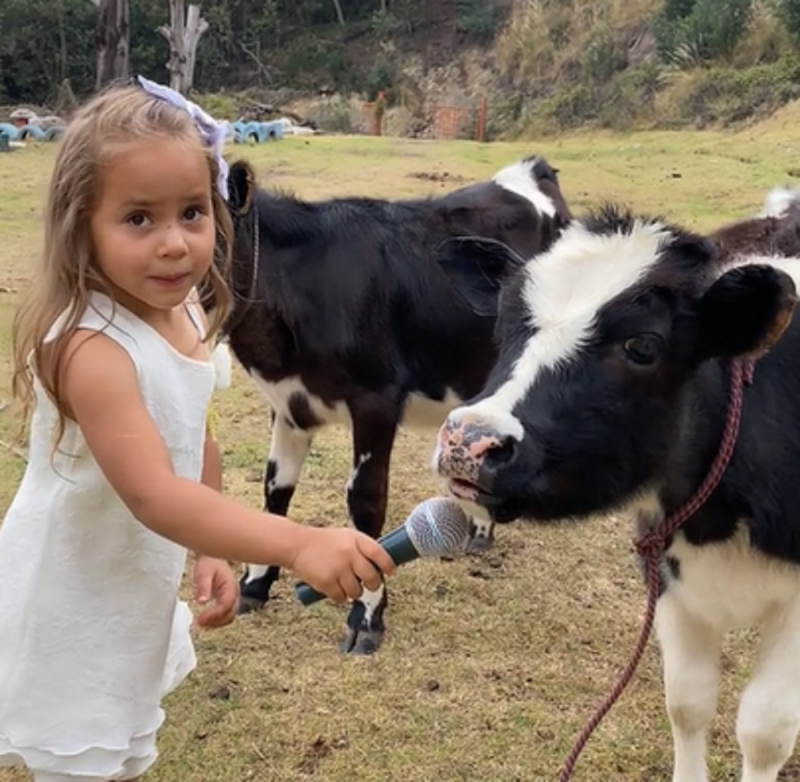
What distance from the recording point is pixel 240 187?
4.14m

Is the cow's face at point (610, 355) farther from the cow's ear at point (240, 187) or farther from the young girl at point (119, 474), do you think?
the cow's ear at point (240, 187)

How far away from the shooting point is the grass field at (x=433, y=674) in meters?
3.32

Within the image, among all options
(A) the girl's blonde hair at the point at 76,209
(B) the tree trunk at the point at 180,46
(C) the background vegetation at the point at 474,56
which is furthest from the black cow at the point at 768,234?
(C) the background vegetation at the point at 474,56

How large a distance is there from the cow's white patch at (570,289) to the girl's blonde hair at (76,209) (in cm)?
73

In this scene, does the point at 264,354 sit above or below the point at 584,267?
below

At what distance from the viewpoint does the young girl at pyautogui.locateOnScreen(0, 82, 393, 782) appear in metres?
1.89

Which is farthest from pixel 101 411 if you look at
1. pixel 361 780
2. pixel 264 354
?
pixel 264 354

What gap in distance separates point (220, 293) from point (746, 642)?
251 centimetres

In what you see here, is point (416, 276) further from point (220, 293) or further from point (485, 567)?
point (220, 293)

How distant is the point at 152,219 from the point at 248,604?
2591 mm

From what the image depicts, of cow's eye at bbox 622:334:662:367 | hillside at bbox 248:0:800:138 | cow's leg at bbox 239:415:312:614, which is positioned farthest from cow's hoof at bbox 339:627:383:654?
hillside at bbox 248:0:800:138

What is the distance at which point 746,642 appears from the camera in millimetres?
4020

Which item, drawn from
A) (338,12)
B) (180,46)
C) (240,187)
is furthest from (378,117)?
(240,187)

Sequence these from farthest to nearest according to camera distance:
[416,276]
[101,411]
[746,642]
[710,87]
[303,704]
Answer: [710,87] < [416,276] < [746,642] < [303,704] < [101,411]
